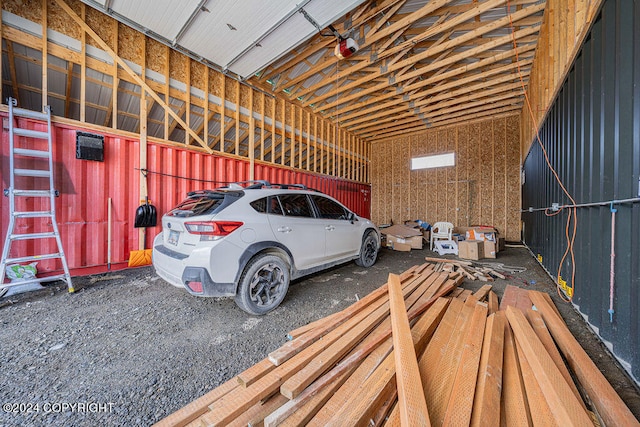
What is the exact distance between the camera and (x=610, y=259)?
1901mm

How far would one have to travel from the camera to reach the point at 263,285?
8.53ft

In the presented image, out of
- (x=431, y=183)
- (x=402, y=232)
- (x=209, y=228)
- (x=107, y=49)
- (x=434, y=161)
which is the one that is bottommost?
(x=402, y=232)

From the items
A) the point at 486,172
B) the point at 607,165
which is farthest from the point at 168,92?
the point at 486,172

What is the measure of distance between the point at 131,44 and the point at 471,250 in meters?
8.91

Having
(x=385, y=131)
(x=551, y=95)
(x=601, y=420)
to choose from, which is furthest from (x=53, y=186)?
(x=385, y=131)

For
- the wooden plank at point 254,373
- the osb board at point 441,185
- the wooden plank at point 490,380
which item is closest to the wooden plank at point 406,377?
the wooden plank at point 490,380

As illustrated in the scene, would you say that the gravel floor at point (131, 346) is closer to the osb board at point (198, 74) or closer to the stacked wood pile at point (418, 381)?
the stacked wood pile at point (418, 381)

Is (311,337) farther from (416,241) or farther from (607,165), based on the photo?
(416,241)

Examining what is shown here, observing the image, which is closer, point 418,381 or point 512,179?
point 418,381

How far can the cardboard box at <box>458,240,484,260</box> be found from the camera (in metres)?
5.35

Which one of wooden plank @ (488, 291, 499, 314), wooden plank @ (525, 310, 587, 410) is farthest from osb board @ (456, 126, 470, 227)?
wooden plank @ (525, 310, 587, 410)

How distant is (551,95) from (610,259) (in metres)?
3.36

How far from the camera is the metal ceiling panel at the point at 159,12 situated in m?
3.62

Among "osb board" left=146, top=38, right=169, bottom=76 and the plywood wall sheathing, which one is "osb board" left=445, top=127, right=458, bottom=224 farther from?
"osb board" left=146, top=38, right=169, bottom=76
